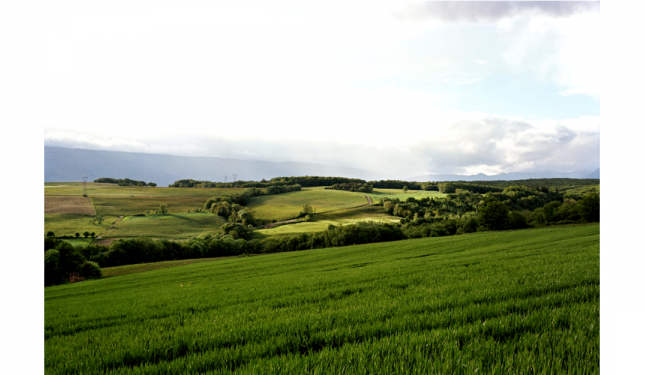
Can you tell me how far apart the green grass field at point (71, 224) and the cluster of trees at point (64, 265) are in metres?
26.1

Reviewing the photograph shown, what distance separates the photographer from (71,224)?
6856cm

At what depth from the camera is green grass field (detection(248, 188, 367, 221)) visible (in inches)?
3698

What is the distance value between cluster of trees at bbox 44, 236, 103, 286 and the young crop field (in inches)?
1673

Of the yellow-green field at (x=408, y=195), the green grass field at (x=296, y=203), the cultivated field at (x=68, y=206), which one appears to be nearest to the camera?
the cultivated field at (x=68, y=206)

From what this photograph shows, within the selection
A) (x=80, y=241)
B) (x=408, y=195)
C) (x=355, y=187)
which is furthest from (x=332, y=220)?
(x=80, y=241)

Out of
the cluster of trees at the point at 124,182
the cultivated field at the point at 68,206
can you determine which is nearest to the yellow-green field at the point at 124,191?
the cultivated field at the point at 68,206

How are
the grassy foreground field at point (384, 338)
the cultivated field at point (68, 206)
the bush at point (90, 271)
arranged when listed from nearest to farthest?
the grassy foreground field at point (384, 338), the bush at point (90, 271), the cultivated field at point (68, 206)

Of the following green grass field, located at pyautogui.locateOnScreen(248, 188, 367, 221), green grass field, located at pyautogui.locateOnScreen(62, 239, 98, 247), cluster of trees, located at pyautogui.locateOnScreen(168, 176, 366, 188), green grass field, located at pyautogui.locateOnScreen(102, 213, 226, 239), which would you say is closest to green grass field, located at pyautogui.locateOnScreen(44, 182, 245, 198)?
green grass field, located at pyautogui.locateOnScreen(248, 188, 367, 221)

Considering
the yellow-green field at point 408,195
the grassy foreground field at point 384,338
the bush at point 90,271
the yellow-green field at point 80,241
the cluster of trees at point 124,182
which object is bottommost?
the bush at point 90,271

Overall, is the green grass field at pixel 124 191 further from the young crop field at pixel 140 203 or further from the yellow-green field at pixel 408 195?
the yellow-green field at pixel 408 195

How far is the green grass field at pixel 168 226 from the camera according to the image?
70.4m

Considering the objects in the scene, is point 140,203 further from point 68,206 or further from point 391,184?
point 391,184
